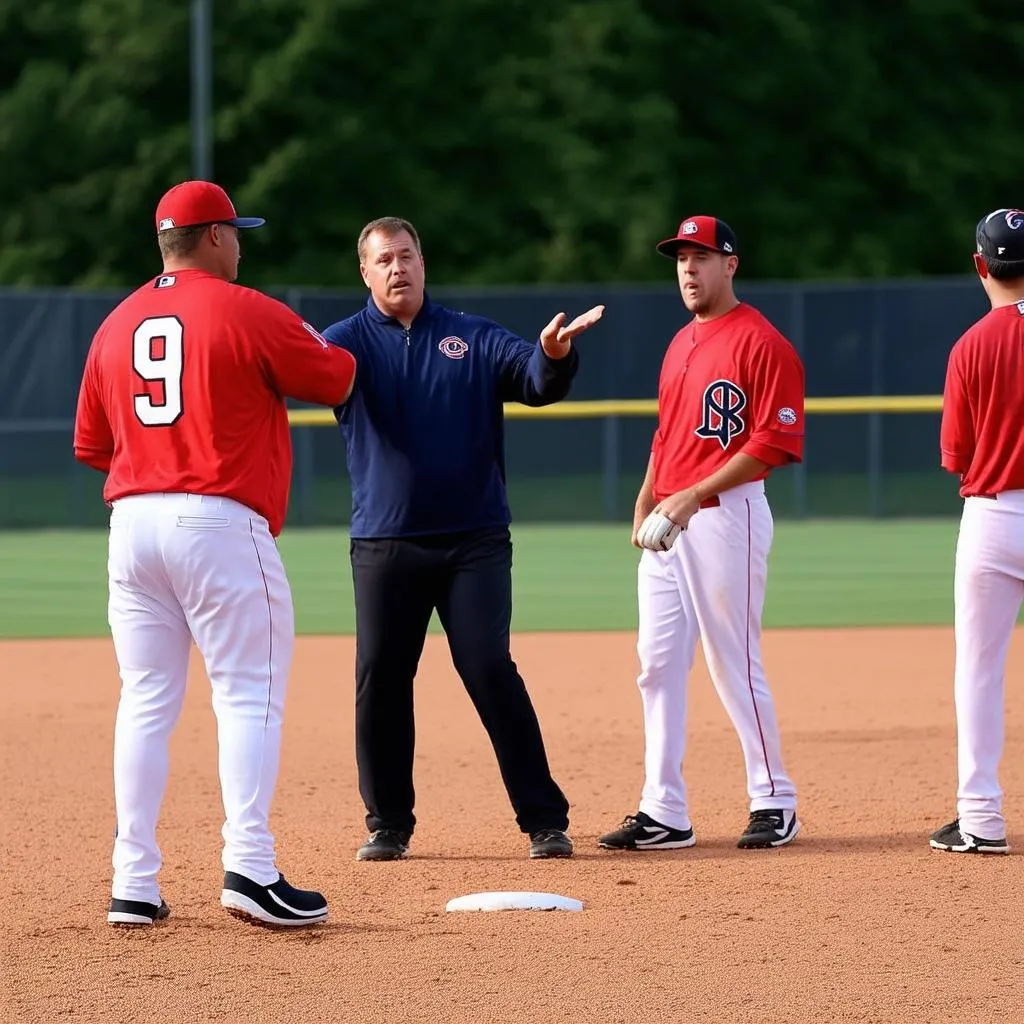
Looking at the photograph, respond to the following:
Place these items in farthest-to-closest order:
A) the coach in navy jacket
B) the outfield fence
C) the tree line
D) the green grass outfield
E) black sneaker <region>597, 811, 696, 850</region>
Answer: the tree line < the outfield fence < the green grass outfield < black sneaker <region>597, 811, 696, 850</region> < the coach in navy jacket

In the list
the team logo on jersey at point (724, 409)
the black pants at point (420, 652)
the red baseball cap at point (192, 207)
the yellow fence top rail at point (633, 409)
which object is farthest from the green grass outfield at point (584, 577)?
the red baseball cap at point (192, 207)

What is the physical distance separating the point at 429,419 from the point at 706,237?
40.4 inches

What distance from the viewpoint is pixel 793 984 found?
178 inches

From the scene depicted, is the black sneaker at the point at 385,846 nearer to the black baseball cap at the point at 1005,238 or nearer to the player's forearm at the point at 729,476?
the player's forearm at the point at 729,476

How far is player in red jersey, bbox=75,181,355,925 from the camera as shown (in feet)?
16.4

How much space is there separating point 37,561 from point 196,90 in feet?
41.2

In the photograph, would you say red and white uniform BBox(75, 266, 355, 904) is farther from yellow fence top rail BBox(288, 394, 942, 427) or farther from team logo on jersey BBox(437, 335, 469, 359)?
yellow fence top rail BBox(288, 394, 942, 427)

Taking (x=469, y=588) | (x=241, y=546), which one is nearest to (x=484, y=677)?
(x=469, y=588)

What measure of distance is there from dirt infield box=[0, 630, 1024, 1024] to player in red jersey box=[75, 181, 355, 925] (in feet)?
0.84

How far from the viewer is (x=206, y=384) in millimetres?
5000

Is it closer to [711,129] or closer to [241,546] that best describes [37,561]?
[241,546]

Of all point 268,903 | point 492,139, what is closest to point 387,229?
point 268,903

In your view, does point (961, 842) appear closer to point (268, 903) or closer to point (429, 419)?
point (429, 419)

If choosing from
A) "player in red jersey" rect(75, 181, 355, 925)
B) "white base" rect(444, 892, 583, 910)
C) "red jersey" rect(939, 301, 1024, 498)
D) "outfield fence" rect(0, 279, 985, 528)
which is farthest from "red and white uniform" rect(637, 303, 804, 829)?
"outfield fence" rect(0, 279, 985, 528)
